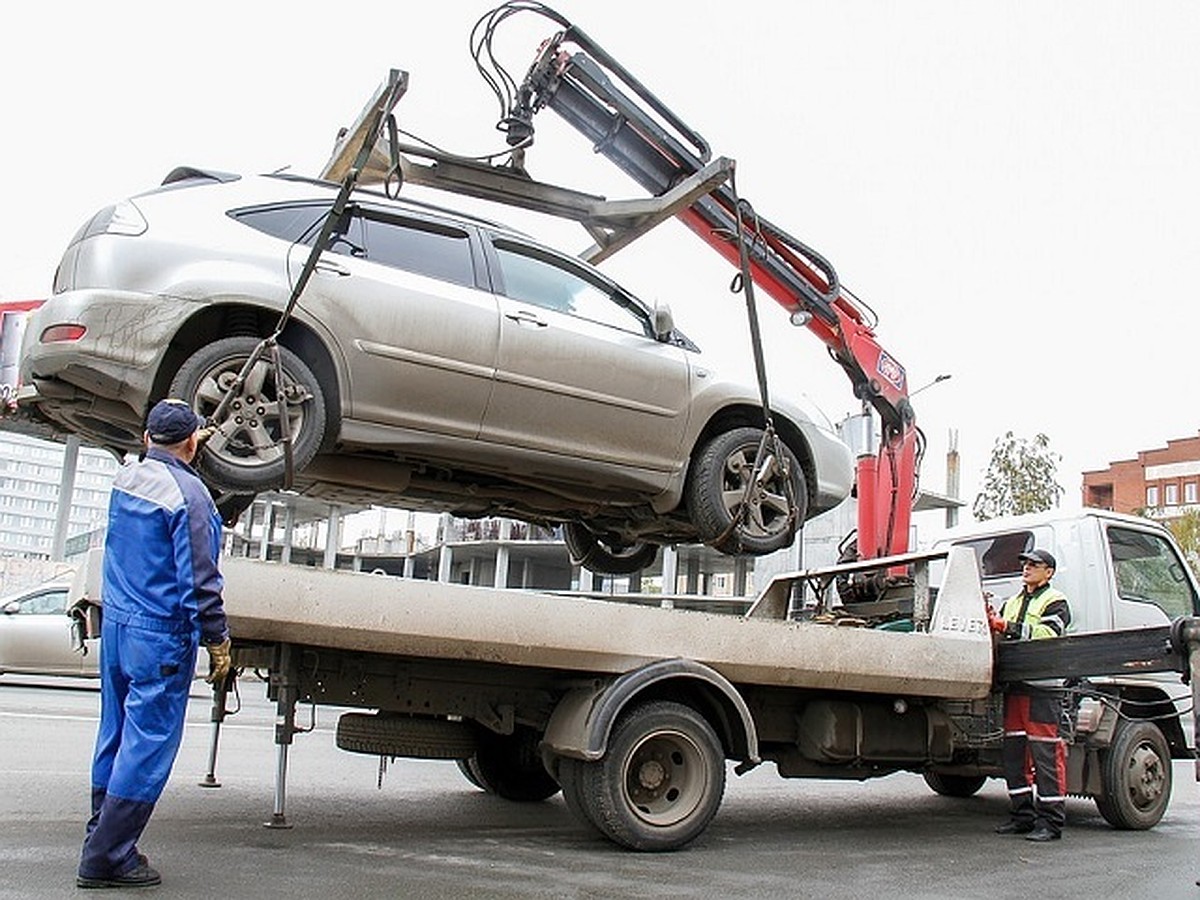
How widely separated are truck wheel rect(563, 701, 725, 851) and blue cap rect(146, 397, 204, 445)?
87.7 inches

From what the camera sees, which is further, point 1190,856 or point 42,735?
point 42,735

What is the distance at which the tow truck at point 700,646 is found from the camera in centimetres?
499

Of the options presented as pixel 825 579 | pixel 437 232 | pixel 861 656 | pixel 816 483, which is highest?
pixel 437 232

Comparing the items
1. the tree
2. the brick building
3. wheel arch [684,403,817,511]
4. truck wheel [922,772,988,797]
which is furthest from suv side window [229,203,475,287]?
the brick building

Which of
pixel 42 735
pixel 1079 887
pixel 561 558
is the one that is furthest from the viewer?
pixel 561 558

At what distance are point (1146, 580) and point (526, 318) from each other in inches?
178

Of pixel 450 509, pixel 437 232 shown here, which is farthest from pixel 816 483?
pixel 437 232

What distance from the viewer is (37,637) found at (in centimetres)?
1325

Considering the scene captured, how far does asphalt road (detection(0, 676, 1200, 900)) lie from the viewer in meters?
4.61

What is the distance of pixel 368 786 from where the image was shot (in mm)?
7496

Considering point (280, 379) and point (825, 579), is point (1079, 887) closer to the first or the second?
point (825, 579)

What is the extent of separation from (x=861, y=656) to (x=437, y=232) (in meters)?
3.01

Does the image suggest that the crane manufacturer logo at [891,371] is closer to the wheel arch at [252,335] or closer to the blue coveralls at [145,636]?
the wheel arch at [252,335]

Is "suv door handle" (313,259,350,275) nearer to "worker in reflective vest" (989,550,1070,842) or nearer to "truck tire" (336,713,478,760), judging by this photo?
"truck tire" (336,713,478,760)
